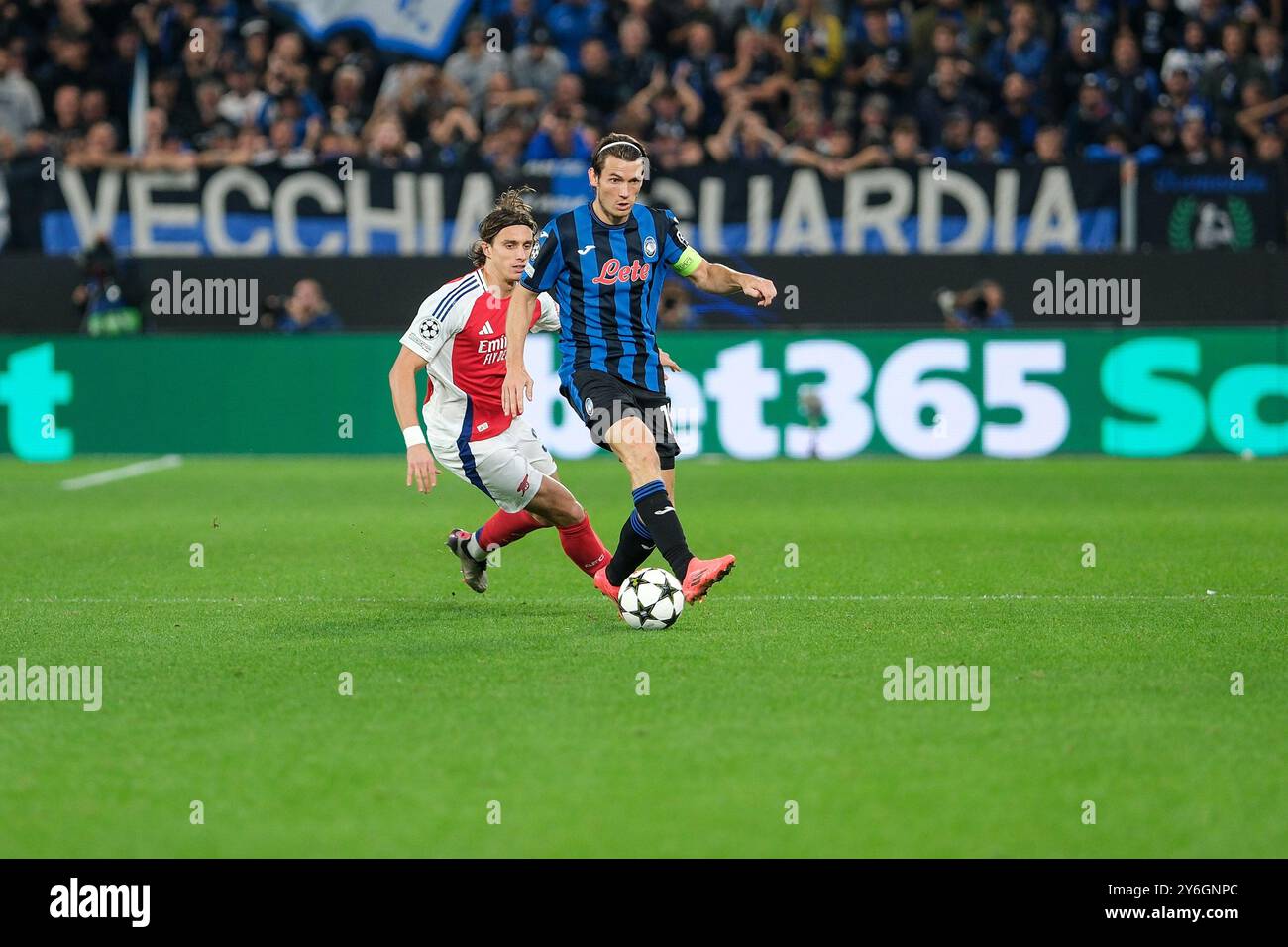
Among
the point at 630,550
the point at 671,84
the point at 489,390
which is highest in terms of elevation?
the point at 671,84

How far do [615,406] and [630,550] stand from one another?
72 cm

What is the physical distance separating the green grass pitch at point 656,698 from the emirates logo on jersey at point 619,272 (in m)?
1.50

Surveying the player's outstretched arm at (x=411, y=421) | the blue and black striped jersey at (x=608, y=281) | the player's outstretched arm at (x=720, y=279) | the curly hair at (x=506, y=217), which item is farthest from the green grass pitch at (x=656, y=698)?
the curly hair at (x=506, y=217)

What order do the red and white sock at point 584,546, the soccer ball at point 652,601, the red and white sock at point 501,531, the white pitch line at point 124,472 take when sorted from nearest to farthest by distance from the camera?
the soccer ball at point 652,601 < the red and white sock at point 584,546 < the red and white sock at point 501,531 < the white pitch line at point 124,472

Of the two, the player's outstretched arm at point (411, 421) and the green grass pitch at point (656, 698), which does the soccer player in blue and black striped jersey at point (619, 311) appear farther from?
the green grass pitch at point (656, 698)

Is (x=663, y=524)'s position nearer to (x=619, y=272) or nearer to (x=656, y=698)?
(x=619, y=272)

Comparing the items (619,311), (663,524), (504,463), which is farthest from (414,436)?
(663,524)

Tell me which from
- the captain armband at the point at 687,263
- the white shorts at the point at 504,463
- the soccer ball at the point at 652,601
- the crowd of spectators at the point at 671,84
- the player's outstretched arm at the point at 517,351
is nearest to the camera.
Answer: the soccer ball at the point at 652,601

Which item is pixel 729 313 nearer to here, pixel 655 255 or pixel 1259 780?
pixel 655 255

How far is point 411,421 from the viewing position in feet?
26.0

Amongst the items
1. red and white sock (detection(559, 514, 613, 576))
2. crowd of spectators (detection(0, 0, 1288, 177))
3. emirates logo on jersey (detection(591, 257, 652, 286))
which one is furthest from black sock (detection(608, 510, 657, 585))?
crowd of spectators (detection(0, 0, 1288, 177))

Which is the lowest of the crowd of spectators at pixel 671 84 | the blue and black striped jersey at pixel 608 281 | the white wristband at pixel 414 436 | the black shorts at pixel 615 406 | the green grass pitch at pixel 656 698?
the green grass pitch at pixel 656 698

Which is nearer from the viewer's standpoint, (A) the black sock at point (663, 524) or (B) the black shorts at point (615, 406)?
(A) the black sock at point (663, 524)

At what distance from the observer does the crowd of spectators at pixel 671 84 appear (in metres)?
18.3
